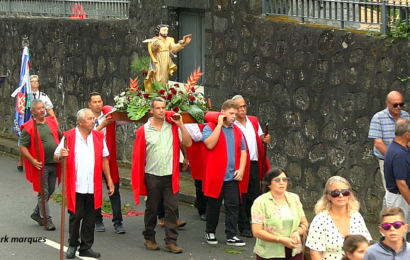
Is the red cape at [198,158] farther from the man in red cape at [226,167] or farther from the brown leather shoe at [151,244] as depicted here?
the brown leather shoe at [151,244]

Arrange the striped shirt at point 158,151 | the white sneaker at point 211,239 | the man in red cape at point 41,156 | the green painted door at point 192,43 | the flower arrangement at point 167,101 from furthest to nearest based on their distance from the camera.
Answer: the green painted door at point 192,43, the man in red cape at point 41,156, the flower arrangement at point 167,101, the white sneaker at point 211,239, the striped shirt at point 158,151

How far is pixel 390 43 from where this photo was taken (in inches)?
401

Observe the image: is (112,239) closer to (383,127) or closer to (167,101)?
(167,101)

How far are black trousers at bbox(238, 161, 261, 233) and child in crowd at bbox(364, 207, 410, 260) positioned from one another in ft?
14.7

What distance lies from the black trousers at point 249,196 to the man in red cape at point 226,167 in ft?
1.45

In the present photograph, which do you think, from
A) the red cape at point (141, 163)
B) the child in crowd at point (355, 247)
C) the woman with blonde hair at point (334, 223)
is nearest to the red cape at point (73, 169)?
the red cape at point (141, 163)

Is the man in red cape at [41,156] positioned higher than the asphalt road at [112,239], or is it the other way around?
the man in red cape at [41,156]

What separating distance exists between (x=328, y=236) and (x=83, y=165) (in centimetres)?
364

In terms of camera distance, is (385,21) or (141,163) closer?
(141,163)

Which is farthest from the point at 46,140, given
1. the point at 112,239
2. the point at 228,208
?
the point at 228,208

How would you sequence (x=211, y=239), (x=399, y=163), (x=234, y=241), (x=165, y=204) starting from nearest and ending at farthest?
(x=399, y=163)
(x=165, y=204)
(x=234, y=241)
(x=211, y=239)

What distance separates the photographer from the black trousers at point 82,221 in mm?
9625

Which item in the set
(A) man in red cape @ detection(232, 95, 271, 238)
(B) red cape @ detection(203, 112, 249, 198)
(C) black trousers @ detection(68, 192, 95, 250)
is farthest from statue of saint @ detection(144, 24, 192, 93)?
(C) black trousers @ detection(68, 192, 95, 250)

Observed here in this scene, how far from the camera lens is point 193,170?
36.2 ft
